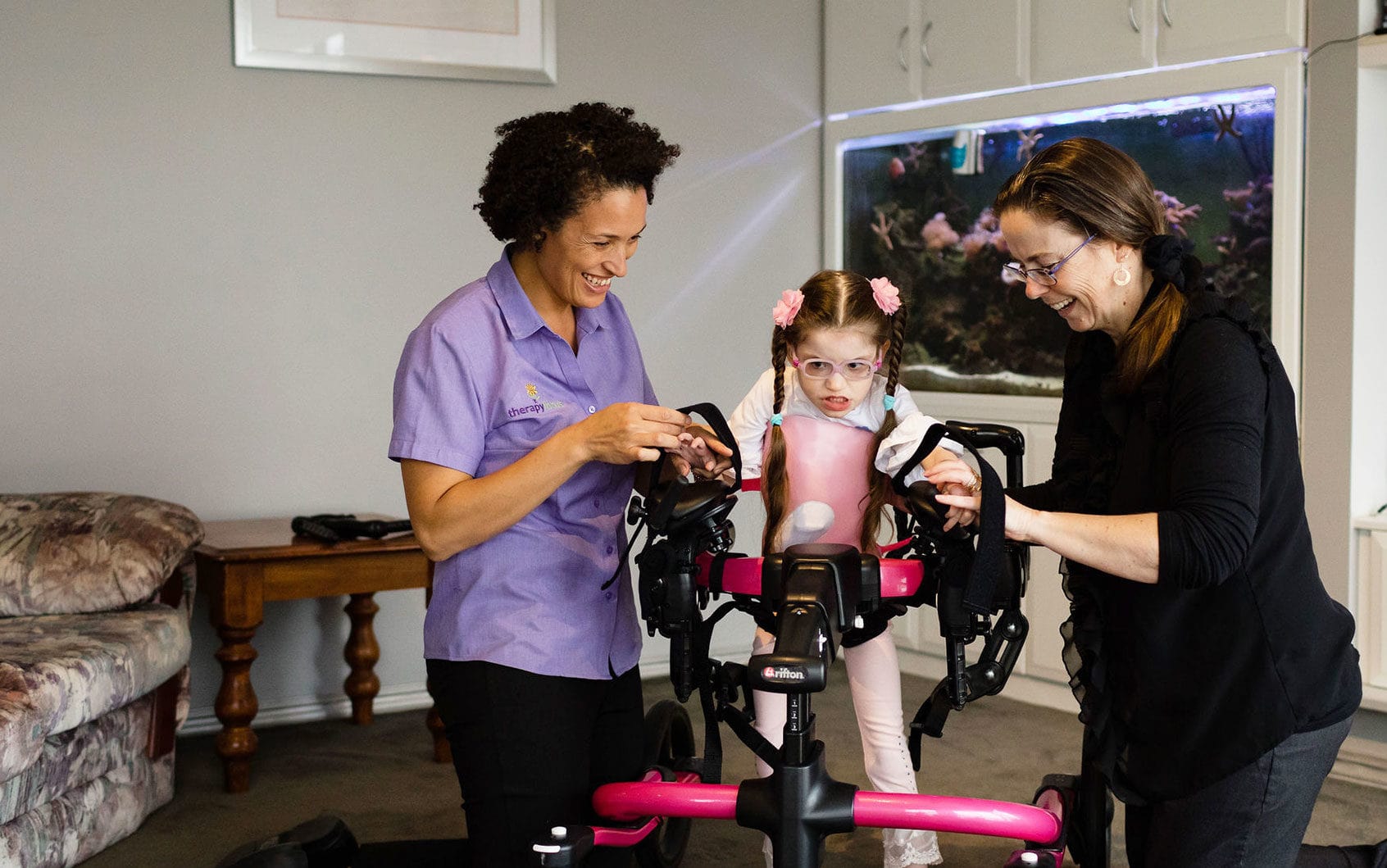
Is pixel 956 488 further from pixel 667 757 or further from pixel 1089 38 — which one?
pixel 1089 38

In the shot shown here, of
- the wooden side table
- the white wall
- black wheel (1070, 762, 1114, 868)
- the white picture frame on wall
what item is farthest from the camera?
the white picture frame on wall

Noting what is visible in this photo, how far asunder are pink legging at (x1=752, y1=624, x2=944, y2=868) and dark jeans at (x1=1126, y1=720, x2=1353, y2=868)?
3.00 feet

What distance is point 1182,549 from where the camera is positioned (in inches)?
63.6

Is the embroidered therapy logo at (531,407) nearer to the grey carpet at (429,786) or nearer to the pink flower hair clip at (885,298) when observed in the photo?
the pink flower hair clip at (885,298)

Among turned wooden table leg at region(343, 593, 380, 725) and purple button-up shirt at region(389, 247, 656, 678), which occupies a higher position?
purple button-up shirt at region(389, 247, 656, 678)

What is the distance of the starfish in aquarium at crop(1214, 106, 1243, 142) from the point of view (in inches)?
Answer: 146

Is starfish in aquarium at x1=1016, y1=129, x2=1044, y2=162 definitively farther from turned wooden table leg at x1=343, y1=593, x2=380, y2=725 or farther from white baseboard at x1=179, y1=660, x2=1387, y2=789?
turned wooden table leg at x1=343, y1=593, x2=380, y2=725

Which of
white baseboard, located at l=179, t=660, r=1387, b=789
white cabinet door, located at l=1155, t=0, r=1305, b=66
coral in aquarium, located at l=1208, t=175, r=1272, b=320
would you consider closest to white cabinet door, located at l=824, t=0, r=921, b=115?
white cabinet door, located at l=1155, t=0, r=1305, b=66

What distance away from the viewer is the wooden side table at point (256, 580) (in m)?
3.51

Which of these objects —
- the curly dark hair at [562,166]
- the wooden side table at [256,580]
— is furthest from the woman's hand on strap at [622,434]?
the wooden side table at [256,580]

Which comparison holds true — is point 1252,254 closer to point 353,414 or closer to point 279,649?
point 353,414

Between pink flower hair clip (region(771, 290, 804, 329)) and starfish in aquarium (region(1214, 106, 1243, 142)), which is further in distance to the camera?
starfish in aquarium (region(1214, 106, 1243, 142))

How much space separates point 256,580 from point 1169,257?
2559 mm

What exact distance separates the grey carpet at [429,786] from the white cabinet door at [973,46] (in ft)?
6.53
